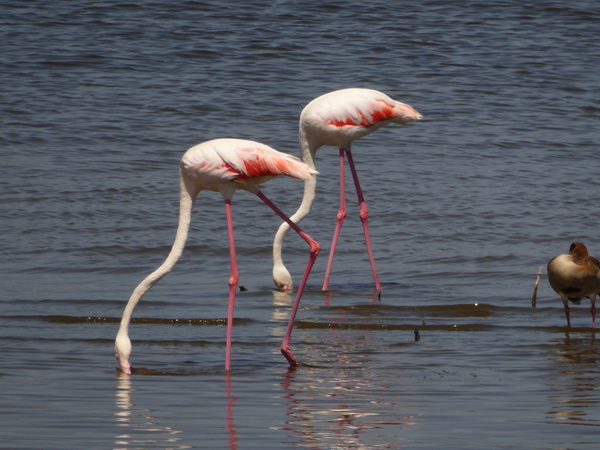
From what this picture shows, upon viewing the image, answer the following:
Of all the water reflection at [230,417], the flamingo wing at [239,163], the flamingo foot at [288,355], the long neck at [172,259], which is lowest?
the flamingo foot at [288,355]

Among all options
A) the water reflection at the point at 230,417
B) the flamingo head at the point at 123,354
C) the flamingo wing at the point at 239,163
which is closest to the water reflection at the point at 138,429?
the water reflection at the point at 230,417

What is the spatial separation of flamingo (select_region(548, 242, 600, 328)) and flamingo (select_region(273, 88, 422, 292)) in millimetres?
2015

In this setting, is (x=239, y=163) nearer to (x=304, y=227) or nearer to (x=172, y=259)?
(x=172, y=259)

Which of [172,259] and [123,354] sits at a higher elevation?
[172,259]

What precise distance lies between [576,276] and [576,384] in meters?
1.70

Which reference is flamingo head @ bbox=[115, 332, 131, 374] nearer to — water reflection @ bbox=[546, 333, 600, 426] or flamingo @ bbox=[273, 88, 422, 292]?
water reflection @ bbox=[546, 333, 600, 426]

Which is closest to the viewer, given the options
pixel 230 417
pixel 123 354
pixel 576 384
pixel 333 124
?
pixel 230 417

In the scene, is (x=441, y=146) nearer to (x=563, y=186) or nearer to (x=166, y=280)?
(x=563, y=186)

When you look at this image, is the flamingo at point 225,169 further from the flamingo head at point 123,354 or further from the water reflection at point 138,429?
the water reflection at point 138,429

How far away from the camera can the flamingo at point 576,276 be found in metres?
7.85

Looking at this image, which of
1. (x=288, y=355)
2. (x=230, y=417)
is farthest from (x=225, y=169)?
(x=230, y=417)

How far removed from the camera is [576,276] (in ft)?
25.7

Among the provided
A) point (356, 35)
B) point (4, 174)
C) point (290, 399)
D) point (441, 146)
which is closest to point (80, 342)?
point (290, 399)

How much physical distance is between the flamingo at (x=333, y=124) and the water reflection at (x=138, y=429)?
162 inches
